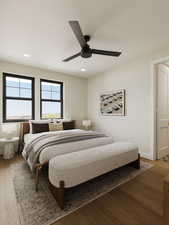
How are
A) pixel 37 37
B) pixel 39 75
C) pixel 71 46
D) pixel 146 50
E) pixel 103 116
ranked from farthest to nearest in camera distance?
pixel 103 116
pixel 39 75
pixel 146 50
pixel 71 46
pixel 37 37

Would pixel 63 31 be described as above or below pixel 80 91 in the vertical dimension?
above

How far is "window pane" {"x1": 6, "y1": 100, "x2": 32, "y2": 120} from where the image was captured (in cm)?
373

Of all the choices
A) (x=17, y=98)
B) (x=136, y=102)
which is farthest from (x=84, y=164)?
(x=17, y=98)

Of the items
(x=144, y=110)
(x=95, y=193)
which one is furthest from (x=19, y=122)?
(x=144, y=110)

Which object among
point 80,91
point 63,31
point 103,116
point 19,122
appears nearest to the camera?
point 63,31

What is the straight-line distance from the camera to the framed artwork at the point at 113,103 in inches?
151

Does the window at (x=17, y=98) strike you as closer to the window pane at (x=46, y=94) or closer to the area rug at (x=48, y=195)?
the window pane at (x=46, y=94)

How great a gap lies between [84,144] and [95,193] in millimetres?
845

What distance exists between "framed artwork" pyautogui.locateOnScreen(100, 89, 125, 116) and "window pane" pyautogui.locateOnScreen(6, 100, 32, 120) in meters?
2.47

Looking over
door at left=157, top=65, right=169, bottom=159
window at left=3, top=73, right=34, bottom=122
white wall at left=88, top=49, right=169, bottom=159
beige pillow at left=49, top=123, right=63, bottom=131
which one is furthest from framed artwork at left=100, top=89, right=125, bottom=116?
window at left=3, top=73, right=34, bottom=122

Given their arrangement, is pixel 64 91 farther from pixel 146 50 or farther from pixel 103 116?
pixel 146 50

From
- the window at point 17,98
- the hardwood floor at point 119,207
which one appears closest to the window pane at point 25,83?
the window at point 17,98

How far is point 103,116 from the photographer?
14.9 feet

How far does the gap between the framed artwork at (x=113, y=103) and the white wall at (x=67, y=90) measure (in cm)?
97
